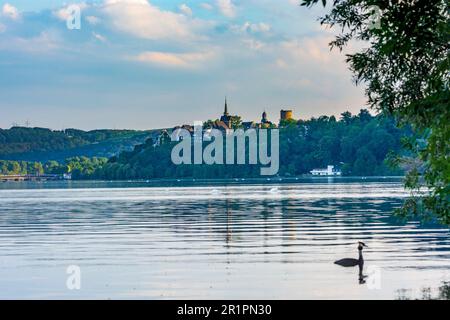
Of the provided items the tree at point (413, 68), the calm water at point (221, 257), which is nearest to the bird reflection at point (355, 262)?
the calm water at point (221, 257)

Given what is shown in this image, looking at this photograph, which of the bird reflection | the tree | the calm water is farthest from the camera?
the bird reflection

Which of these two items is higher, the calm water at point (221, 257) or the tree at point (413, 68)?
the tree at point (413, 68)

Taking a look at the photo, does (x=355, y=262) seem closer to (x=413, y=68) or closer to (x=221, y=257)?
(x=221, y=257)

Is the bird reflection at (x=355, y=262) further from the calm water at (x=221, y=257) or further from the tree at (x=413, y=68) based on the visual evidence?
the tree at (x=413, y=68)

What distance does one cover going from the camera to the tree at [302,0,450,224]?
24812mm

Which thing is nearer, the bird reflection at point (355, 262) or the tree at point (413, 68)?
the tree at point (413, 68)

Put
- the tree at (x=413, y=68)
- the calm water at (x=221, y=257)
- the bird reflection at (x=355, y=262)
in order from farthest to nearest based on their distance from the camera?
the bird reflection at (x=355, y=262) < the calm water at (x=221, y=257) < the tree at (x=413, y=68)

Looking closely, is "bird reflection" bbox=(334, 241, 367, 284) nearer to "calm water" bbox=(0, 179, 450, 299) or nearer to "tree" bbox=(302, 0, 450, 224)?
"calm water" bbox=(0, 179, 450, 299)

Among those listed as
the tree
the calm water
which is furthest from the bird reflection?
the tree

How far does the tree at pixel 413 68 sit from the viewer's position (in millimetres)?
24812

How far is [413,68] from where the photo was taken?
103ft

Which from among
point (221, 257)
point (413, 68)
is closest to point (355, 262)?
point (221, 257)

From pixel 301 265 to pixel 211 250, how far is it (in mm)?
9472
